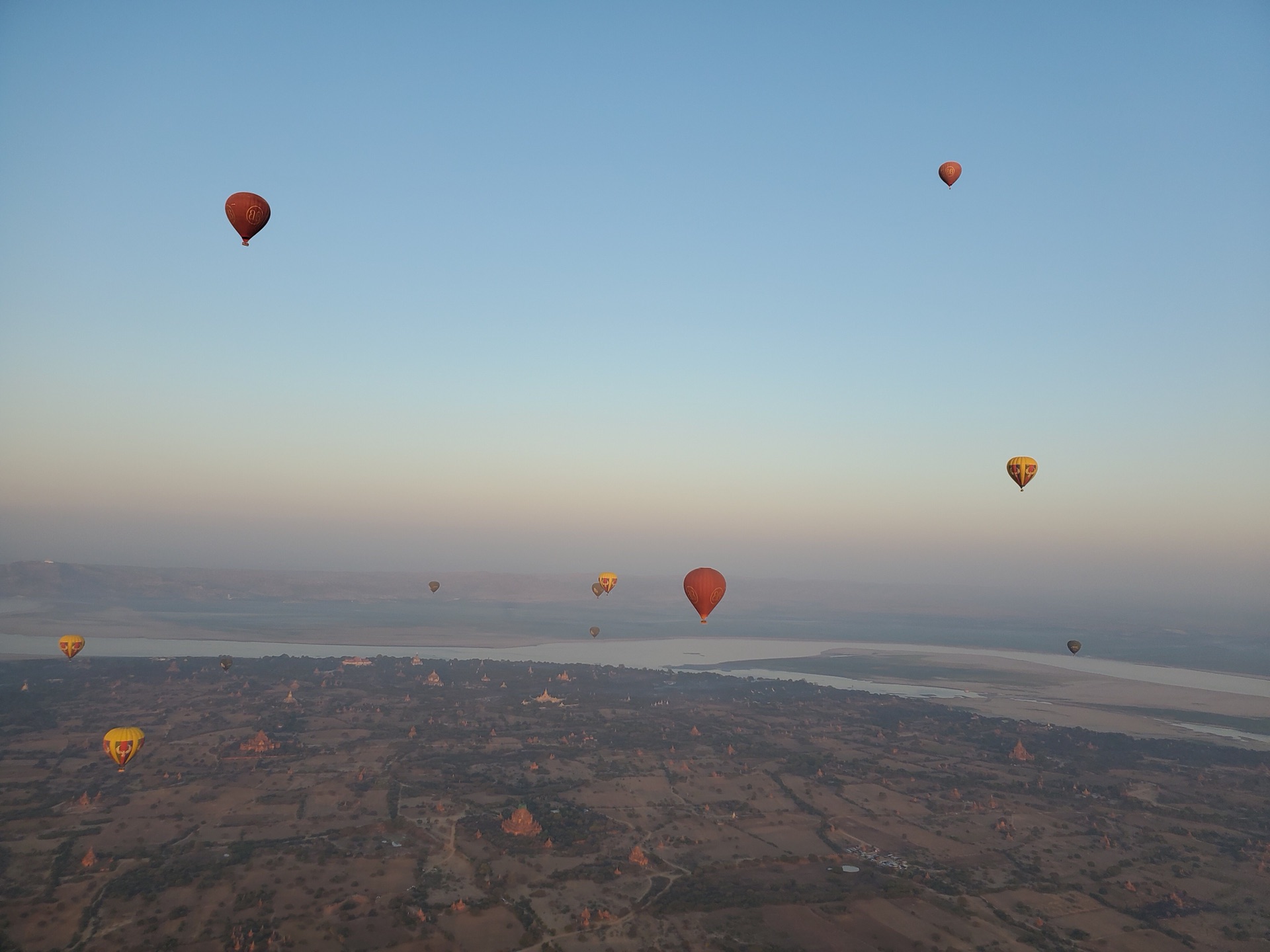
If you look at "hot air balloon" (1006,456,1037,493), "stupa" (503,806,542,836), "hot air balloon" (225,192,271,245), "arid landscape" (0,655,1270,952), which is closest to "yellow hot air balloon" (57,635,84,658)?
"arid landscape" (0,655,1270,952)

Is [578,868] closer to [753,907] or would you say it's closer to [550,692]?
[753,907]

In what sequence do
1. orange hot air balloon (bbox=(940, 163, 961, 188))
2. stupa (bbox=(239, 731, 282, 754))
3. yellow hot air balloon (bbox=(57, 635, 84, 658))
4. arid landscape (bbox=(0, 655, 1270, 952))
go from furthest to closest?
1. yellow hot air balloon (bbox=(57, 635, 84, 658))
2. stupa (bbox=(239, 731, 282, 754))
3. orange hot air balloon (bbox=(940, 163, 961, 188))
4. arid landscape (bbox=(0, 655, 1270, 952))

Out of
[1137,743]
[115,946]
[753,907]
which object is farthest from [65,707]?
[1137,743]

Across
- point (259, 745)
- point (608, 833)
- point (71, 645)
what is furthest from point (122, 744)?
point (608, 833)

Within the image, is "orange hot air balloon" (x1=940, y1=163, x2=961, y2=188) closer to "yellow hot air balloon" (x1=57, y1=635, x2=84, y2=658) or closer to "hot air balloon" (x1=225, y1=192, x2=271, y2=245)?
"hot air balloon" (x1=225, y1=192, x2=271, y2=245)

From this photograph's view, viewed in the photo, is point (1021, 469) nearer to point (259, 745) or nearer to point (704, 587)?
point (704, 587)

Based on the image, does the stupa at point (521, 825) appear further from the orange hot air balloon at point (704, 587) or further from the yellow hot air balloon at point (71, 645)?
the yellow hot air balloon at point (71, 645)
